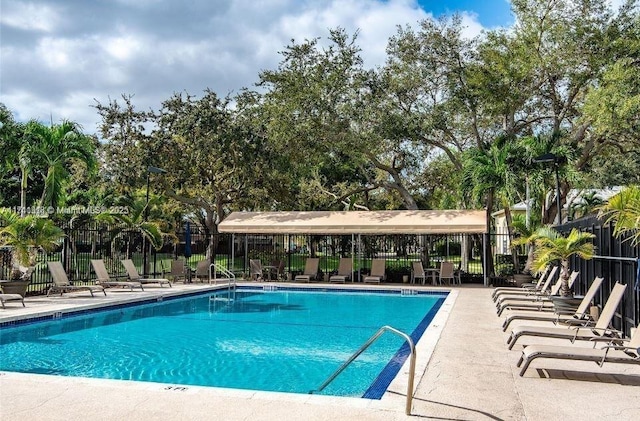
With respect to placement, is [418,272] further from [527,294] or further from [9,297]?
A: [9,297]

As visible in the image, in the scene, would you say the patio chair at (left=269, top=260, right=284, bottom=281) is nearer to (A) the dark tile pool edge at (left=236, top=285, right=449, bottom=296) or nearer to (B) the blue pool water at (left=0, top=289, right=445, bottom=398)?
(A) the dark tile pool edge at (left=236, top=285, right=449, bottom=296)

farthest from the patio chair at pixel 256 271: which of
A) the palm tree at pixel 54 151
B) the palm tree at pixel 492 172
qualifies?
the palm tree at pixel 492 172

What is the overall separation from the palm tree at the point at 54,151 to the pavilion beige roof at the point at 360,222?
6497 millimetres

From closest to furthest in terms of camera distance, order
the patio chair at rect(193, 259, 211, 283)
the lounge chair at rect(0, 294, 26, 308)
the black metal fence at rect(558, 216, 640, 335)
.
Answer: the black metal fence at rect(558, 216, 640, 335), the lounge chair at rect(0, 294, 26, 308), the patio chair at rect(193, 259, 211, 283)

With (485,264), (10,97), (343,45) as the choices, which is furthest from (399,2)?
(10,97)

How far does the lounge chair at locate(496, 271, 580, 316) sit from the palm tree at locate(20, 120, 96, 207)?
15.6 metres

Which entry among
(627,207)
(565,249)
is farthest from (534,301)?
(627,207)

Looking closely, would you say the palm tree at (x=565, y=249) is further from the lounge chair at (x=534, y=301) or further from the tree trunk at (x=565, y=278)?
the lounge chair at (x=534, y=301)

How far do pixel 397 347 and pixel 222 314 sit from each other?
631 centimetres

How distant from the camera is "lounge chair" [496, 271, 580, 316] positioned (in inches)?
455

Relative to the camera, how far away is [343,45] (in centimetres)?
2408

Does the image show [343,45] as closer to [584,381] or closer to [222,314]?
[222,314]

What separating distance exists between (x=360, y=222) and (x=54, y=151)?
38.9ft

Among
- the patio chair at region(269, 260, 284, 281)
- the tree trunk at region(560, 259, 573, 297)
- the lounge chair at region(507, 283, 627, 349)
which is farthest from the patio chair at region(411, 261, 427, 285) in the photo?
the lounge chair at region(507, 283, 627, 349)
